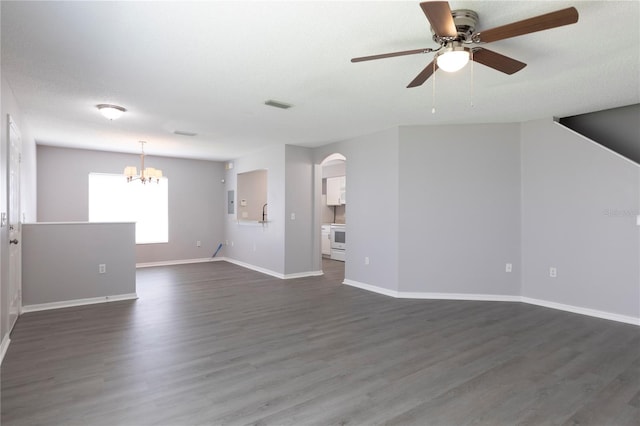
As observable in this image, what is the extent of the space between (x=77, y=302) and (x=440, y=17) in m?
5.27

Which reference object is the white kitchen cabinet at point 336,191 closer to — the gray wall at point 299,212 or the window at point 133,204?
the gray wall at point 299,212

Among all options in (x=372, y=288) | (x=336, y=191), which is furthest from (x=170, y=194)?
(x=372, y=288)

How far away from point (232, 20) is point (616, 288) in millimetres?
4897

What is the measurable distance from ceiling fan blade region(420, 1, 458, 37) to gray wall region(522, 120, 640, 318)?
334 centimetres

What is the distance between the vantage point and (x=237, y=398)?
2344mm

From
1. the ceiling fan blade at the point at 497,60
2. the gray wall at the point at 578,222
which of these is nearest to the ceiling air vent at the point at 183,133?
the ceiling fan blade at the point at 497,60

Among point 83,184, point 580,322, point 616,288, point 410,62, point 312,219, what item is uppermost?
point 410,62

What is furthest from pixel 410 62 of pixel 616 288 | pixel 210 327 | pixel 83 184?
pixel 83 184

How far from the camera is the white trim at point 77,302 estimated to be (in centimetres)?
440

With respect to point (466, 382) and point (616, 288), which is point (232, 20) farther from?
point (616, 288)

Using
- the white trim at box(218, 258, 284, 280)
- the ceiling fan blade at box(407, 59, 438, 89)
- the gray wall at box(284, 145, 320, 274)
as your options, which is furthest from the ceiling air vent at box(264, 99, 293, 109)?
the white trim at box(218, 258, 284, 280)

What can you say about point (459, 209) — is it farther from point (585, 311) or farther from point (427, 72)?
point (427, 72)

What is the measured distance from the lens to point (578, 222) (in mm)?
4395

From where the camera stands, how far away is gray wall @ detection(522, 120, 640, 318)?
403cm
